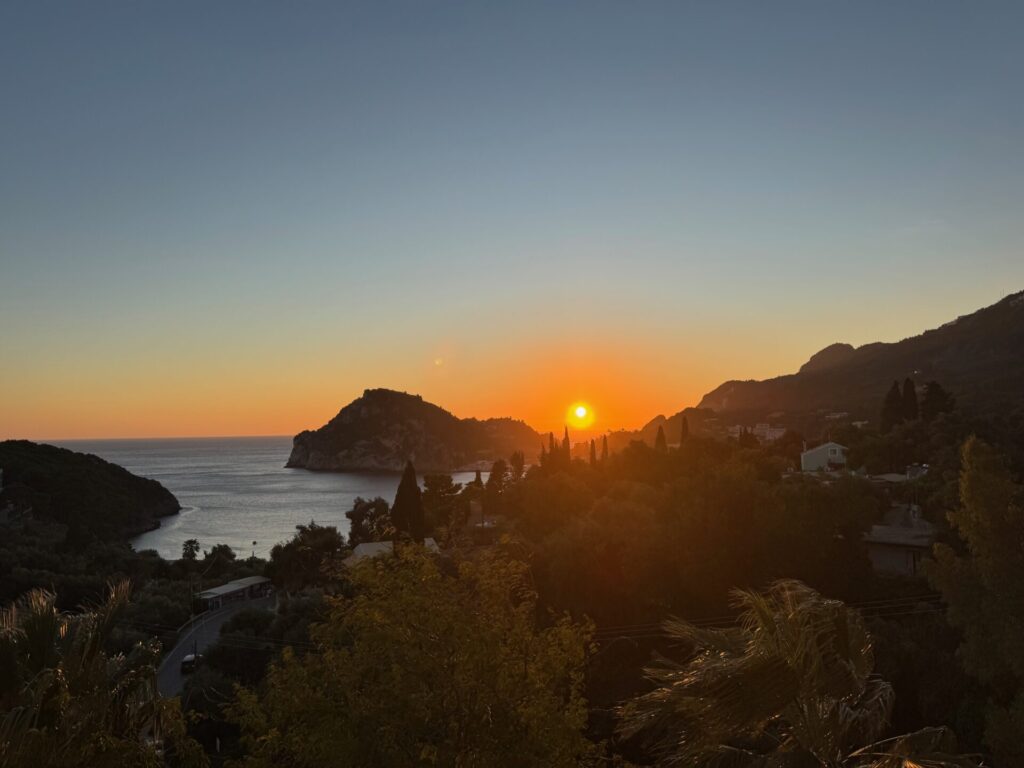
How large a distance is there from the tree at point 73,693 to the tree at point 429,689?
6.52 ft

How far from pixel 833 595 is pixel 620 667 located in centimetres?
789

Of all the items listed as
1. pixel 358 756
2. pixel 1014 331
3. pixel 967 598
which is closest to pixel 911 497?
pixel 967 598

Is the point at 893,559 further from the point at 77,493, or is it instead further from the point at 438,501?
the point at 77,493

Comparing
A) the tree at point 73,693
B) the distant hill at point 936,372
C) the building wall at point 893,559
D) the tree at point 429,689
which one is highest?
the distant hill at point 936,372

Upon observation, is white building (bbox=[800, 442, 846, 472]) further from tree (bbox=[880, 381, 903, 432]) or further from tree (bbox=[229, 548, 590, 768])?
tree (bbox=[229, 548, 590, 768])

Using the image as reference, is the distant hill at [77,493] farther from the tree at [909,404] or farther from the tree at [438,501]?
the tree at [909,404]

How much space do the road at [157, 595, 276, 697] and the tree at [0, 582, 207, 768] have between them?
16.0 m

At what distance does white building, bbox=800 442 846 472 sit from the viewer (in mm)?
51250

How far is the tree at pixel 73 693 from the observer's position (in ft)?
15.8

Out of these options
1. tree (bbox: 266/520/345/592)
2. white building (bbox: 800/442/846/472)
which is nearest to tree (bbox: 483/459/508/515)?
tree (bbox: 266/520/345/592)

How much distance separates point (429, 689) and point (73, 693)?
3.47 meters

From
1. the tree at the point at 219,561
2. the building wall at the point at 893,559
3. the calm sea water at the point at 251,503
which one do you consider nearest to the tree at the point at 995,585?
the building wall at the point at 893,559

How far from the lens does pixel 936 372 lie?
102 meters

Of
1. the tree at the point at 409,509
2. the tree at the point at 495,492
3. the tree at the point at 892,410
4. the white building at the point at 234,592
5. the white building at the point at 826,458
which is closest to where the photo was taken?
the white building at the point at 234,592
